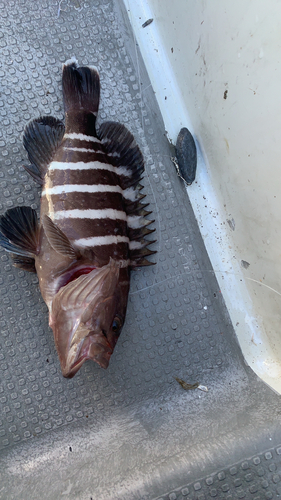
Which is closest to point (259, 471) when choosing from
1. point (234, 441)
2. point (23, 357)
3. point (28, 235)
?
Result: point (234, 441)

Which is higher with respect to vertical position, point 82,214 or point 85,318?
point 82,214

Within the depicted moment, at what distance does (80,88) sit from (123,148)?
1.07 ft

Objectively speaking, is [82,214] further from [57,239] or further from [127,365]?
[127,365]

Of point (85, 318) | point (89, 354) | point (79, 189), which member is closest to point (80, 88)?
point (79, 189)

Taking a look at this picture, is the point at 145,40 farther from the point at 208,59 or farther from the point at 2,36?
the point at 2,36

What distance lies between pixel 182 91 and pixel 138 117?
233 millimetres

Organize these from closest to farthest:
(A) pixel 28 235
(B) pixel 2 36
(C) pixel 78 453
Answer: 1. (A) pixel 28 235
2. (C) pixel 78 453
3. (B) pixel 2 36

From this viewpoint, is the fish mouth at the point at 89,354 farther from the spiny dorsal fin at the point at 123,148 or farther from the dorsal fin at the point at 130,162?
the spiny dorsal fin at the point at 123,148

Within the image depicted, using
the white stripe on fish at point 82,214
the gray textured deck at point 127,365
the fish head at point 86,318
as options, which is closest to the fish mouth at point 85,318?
the fish head at point 86,318

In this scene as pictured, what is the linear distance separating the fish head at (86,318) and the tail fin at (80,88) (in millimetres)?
713

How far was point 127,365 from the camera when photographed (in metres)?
1.32

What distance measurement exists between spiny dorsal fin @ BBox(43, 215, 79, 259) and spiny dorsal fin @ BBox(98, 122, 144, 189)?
1.18 ft

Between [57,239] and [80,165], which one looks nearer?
[57,239]

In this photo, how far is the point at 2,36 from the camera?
1346 millimetres
